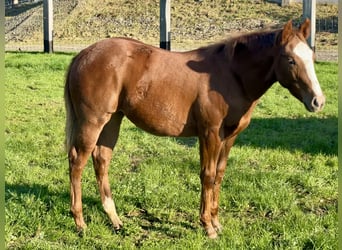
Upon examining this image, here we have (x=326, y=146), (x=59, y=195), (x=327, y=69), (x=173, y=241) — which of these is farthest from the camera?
(x=327, y=69)

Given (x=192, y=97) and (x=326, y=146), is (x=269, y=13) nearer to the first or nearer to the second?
(x=326, y=146)

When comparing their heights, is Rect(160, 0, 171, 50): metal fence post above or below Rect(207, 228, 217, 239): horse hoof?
above

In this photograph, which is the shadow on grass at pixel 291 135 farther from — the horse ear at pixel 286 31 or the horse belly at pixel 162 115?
the horse ear at pixel 286 31

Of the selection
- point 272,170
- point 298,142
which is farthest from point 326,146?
point 272,170

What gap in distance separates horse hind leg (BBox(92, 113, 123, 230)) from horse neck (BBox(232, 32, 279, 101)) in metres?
1.15

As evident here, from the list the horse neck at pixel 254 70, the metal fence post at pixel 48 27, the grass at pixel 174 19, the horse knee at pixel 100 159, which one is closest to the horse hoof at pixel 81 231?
the horse knee at pixel 100 159

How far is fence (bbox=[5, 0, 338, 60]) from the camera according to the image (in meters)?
14.7

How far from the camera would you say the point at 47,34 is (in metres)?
13.2

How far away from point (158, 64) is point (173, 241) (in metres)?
1.45

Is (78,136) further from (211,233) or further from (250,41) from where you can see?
(250,41)

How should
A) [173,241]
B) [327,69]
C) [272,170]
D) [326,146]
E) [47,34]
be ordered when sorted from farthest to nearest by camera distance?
[47,34] → [327,69] → [326,146] → [272,170] → [173,241]

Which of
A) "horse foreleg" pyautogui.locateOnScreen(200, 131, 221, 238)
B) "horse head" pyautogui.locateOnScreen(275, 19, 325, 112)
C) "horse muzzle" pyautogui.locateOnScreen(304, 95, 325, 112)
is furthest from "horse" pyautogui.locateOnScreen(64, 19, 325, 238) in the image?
"horse muzzle" pyautogui.locateOnScreen(304, 95, 325, 112)

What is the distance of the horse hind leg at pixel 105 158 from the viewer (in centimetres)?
410

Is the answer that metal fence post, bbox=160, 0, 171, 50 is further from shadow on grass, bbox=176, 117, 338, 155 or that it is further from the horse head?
the horse head
